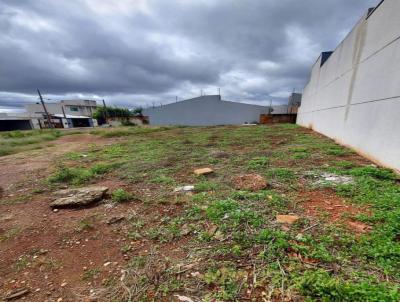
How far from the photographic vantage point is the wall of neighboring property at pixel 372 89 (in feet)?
11.0

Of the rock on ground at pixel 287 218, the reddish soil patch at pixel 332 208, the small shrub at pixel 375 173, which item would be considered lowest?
the reddish soil patch at pixel 332 208

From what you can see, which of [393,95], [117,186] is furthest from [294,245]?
[393,95]

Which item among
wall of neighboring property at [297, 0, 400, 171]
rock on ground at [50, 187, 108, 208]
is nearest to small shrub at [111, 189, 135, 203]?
rock on ground at [50, 187, 108, 208]

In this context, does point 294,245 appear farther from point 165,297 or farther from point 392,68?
point 392,68

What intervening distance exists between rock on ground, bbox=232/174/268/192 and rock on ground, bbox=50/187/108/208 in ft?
6.68

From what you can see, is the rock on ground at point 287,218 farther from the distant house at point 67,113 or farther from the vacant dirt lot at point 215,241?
the distant house at point 67,113

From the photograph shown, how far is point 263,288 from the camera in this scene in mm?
1314

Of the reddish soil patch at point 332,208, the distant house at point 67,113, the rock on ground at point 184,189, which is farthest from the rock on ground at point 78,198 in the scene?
the distant house at point 67,113

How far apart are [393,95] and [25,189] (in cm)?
657

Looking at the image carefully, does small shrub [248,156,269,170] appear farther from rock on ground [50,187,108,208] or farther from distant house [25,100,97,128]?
distant house [25,100,97,128]

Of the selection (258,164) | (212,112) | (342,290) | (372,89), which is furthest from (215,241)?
(212,112)

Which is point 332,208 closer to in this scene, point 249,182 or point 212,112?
point 249,182

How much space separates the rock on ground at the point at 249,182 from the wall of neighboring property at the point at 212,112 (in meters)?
18.0

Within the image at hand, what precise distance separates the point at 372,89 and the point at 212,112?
17.2 meters
